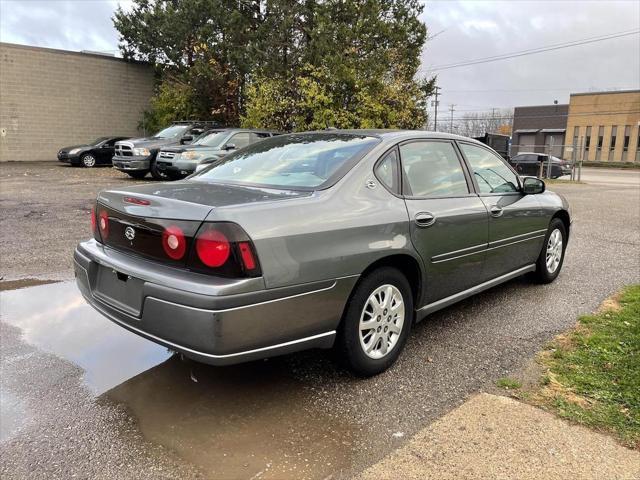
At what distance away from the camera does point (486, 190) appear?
14.3 ft

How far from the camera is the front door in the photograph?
4.30 m

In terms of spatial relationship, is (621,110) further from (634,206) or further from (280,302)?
(280,302)

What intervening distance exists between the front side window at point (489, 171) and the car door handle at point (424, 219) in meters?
0.93

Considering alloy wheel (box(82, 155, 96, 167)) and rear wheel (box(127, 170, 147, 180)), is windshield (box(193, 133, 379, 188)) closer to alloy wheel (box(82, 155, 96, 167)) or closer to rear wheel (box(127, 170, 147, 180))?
rear wheel (box(127, 170, 147, 180))

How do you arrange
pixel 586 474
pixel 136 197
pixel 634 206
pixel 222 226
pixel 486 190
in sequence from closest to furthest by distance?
pixel 586 474, pixel 222 226, pixel 136 197, pixel 486 190, pixel 634 206

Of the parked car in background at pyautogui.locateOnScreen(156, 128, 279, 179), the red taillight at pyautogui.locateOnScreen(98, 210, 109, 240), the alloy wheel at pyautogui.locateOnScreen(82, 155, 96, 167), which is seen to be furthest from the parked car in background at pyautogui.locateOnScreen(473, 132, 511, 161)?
the red taillight at pyautogui.locateOnScreen(98, 210, 109, 240)

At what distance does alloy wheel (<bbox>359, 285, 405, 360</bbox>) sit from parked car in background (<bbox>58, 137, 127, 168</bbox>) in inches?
816

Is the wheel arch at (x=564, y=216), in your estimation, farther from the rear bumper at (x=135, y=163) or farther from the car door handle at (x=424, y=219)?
the rear bumper at (x=135, y=163)

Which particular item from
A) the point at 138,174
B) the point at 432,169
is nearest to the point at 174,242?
the point at 432,169

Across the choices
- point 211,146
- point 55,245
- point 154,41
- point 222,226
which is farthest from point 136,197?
point 154,41

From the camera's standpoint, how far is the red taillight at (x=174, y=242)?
2.70 metres

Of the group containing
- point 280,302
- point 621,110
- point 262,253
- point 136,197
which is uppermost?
point 621,110

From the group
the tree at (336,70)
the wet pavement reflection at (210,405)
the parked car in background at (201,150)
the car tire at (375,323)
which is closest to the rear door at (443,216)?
the car tire at (375,323)

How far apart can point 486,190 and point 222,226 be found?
2.62 metres
